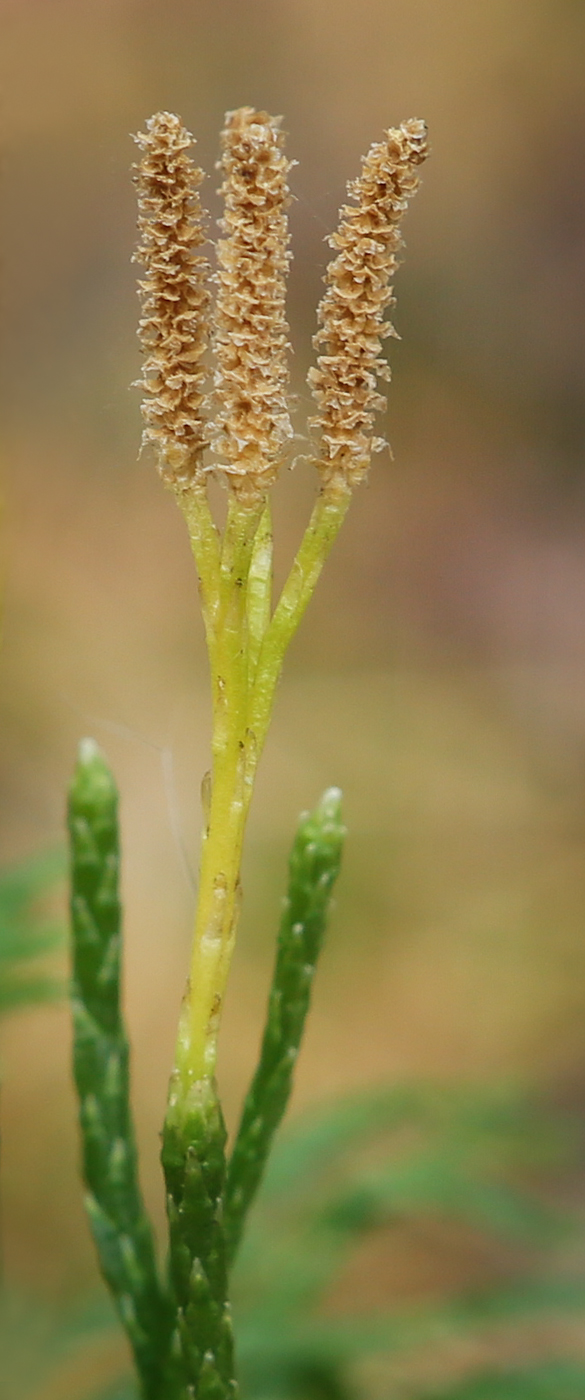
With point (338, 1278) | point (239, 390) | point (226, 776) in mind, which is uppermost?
point (239, 390)

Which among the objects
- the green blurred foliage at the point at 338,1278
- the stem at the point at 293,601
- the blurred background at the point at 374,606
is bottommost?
the green blurred foliage at the point at 338,1278

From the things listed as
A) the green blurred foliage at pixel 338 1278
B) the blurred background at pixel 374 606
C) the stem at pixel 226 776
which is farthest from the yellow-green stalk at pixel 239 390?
the blurred background at pixel 374 606

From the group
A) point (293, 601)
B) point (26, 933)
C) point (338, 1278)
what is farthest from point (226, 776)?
point (338, 1278)

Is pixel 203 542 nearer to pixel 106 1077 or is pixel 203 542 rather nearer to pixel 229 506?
pixel 229 506

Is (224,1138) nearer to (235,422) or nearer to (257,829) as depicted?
(235,422)

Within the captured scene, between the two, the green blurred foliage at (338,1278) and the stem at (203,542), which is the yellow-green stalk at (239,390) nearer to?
the stem at (203,542)
